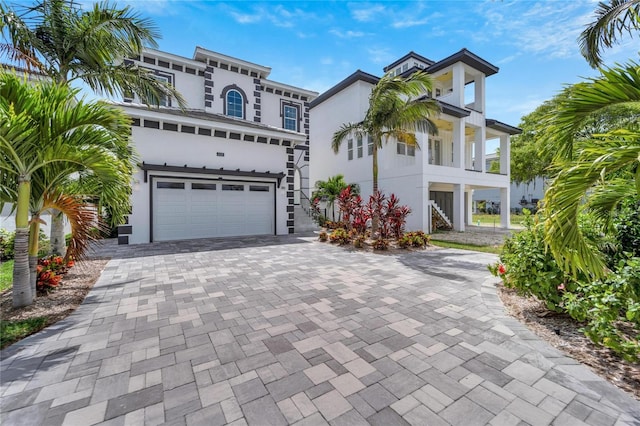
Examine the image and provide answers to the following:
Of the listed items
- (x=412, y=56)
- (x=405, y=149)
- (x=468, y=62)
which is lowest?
(x=405, y=149)

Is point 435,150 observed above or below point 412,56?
below

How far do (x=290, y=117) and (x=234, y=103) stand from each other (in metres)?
3.65

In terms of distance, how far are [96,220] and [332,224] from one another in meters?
10.6

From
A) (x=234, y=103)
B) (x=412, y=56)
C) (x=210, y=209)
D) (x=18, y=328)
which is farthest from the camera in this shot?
Result: (x=412, y=56)

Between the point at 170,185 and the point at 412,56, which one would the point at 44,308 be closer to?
the point at 170,185

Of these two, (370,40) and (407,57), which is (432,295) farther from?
(407,57)

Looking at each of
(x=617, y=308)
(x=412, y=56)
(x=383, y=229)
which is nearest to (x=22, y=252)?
(x=617, y=308)

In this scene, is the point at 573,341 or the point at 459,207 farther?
the point at 459,207

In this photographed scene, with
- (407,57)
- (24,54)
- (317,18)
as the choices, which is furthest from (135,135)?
(407,57)

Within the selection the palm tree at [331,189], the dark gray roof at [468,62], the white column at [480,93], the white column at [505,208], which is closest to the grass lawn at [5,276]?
the palm tree at [331,189]

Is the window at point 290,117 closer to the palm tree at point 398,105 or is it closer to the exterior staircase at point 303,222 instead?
the exterior staircase at point 303,222

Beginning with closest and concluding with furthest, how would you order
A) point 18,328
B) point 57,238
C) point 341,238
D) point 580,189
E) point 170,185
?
point 580,189, point 18,328, point 57,238, point 341,238, point 170,185

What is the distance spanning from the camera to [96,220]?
15.8 feet

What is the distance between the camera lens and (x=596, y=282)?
3049 mm
